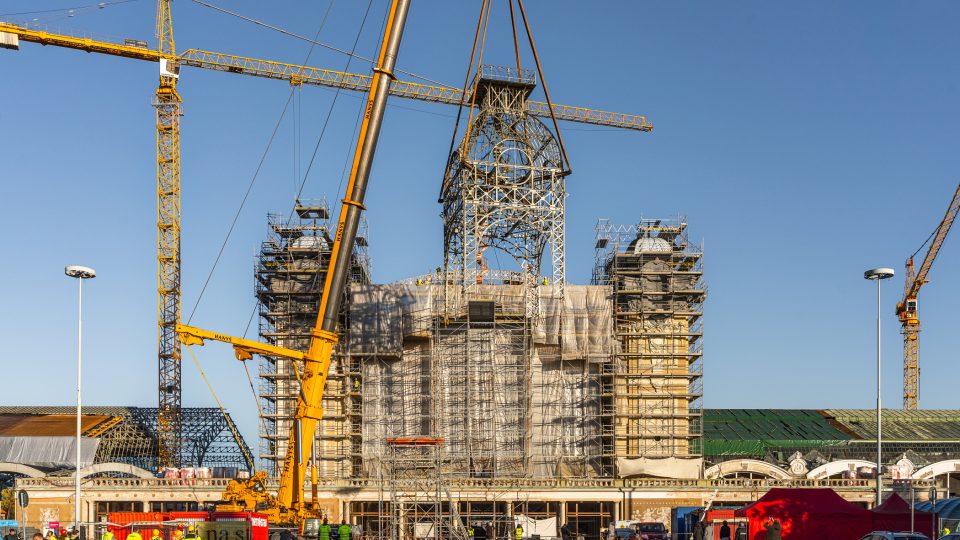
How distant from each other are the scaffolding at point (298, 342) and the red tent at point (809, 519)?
1625 inches

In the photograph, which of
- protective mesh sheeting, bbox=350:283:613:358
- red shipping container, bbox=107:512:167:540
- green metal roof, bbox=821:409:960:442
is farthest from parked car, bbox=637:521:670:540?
green metal roof, bbox=821:409:960:442

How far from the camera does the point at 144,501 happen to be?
74.6 meters

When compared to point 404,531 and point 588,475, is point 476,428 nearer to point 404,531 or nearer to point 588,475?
point 588,475

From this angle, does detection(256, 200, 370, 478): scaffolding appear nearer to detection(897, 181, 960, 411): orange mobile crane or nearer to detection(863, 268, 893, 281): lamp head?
detection(863, 268, 893, 281): lamp head

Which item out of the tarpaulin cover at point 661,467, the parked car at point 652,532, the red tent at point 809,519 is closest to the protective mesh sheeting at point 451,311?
the tarpaulin cover at point 661,467

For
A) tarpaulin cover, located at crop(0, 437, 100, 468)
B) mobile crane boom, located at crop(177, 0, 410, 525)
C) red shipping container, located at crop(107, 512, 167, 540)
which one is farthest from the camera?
tarpaulin cover, located at crop(0, 437, 100, 468)

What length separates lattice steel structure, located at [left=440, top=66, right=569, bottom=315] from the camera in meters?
80.4

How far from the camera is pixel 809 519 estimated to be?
44750 mm

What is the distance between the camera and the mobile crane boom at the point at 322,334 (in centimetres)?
5309

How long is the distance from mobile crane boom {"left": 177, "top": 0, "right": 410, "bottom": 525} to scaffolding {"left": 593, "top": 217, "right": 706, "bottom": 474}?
1338 inches

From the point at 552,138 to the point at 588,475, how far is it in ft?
82.6

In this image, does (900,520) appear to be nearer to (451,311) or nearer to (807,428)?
(451,311)

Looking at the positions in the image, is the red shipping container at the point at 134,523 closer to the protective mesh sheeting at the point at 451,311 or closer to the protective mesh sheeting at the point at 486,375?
the protective mesh sheeting at the point at 486,375

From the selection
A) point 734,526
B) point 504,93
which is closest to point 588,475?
point 504,93
